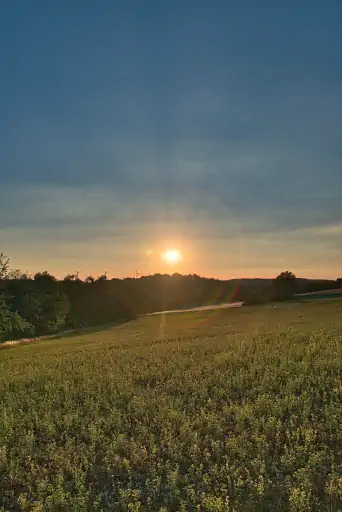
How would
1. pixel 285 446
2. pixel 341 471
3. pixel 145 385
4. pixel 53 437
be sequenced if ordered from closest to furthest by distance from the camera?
pixel 341 471, pixel 285 446, pixel 53 437, pixel 145 385

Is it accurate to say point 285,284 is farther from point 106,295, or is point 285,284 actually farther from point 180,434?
point 180,434

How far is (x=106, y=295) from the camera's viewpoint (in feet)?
326

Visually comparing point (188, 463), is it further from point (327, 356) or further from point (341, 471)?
point (327, 356)

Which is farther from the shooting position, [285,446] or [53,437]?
[53,437]

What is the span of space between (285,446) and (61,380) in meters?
11.7

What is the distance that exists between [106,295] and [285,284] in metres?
43.0

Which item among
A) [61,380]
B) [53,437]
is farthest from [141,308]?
[53,437]

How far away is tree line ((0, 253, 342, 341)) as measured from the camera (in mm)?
68562

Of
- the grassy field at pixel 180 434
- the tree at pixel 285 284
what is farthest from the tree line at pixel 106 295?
the grassy field at pixel 180 434

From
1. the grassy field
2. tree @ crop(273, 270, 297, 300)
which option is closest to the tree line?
tree @ crop(273, 270, 297, 300)

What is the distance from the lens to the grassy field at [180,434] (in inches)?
383

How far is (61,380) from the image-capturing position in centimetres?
1955

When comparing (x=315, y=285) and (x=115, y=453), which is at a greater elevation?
(x=315, y=285)

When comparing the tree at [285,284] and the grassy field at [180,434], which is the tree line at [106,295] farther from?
the grassy field at [180,434]
